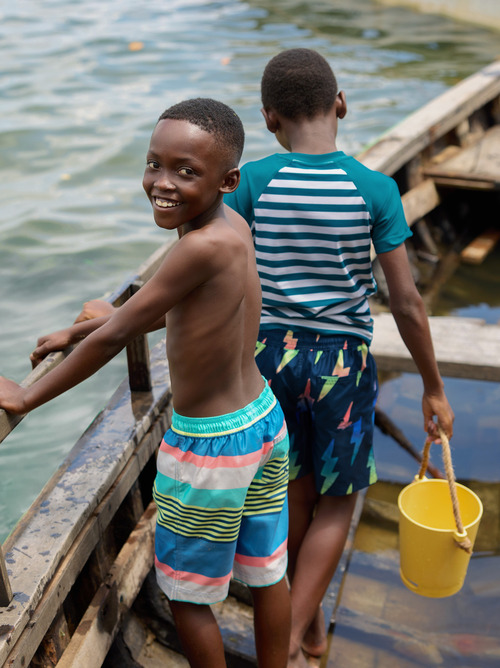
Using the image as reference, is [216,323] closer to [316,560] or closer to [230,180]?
[230,180]

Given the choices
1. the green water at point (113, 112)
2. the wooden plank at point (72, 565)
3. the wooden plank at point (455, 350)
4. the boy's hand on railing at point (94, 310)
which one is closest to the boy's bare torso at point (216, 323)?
the boy's hand on railing at point (94, 310)

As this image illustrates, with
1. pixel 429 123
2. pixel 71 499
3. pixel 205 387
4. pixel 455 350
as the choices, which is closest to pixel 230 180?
pixel 205 387

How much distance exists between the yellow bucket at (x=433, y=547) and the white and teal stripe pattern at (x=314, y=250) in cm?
68

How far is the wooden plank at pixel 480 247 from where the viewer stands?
6.18 m

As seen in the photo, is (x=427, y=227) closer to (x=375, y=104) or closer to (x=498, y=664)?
(x=498, y=664)

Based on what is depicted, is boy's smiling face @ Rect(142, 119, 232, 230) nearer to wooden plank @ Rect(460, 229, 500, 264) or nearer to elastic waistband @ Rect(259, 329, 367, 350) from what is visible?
elastic waistband @ Rect(259, 329, 367, 350)

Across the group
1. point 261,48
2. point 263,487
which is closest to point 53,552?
point 263,487

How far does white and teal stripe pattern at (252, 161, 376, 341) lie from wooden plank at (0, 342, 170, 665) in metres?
0.62

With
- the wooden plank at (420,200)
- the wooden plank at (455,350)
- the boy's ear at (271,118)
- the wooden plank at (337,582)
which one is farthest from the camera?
the wooden plank at (420,200)

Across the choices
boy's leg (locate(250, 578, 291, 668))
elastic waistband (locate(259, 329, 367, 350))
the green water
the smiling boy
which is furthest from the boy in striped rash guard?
the green water

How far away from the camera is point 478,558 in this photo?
3156 mm

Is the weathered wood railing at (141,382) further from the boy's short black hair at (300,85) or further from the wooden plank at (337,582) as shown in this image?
the wooden plank at (337,582)

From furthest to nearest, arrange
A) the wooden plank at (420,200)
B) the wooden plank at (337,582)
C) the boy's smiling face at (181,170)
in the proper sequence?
the wooden plank at (420,200) < the wooden plank at (337,582) < the boy's smiling face at (181,170)

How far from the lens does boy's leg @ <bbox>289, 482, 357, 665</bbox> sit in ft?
7.79
